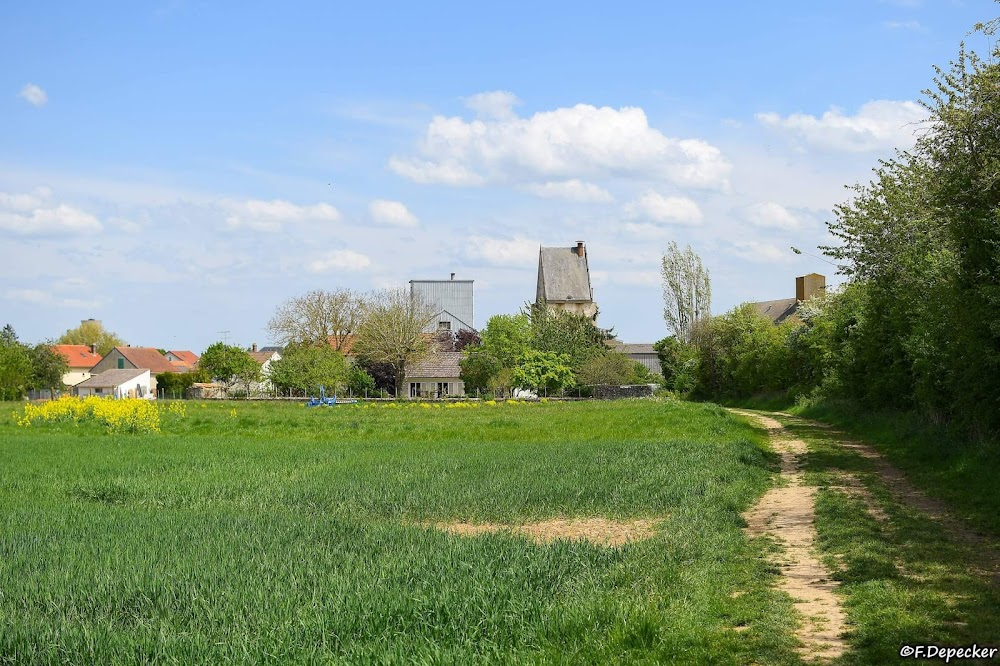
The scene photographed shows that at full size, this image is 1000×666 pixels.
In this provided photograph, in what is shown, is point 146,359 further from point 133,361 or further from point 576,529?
point 576,529

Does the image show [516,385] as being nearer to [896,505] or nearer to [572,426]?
[572,426]

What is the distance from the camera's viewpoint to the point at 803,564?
11086 millimetres

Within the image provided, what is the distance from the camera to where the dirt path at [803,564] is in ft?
26.4

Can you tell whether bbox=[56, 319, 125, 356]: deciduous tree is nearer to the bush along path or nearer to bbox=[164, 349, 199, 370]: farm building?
bbox=[164, 349, 199, 370]: farm building

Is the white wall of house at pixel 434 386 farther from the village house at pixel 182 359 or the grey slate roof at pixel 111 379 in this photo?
the village house at pixel 182 359

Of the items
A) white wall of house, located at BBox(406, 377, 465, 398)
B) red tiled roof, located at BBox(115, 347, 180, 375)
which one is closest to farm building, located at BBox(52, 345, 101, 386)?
red tiled roof, located at BBox(115, 347, 180, 375)

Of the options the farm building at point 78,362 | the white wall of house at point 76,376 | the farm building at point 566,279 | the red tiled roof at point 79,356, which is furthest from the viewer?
the red tiled roof at point 79,356

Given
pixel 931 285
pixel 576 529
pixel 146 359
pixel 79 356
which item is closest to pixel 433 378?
pixel 146 359

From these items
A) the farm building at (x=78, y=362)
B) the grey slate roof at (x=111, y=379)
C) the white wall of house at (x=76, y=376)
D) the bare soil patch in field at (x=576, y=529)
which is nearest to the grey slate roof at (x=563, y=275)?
the grey slate roof at (x=111, y=379)

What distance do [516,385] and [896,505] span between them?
6628 centimetres

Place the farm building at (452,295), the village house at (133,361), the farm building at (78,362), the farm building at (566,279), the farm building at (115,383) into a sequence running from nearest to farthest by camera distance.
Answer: the farm building at (115,383), the farm building at (566,279), the farm building at (452,295), the village house at (133,361), the farm building at (78,362)

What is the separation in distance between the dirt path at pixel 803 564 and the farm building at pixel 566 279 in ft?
321

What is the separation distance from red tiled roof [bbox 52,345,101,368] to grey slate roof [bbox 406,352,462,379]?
2499 inches

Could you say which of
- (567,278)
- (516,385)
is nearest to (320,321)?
(516,385)
